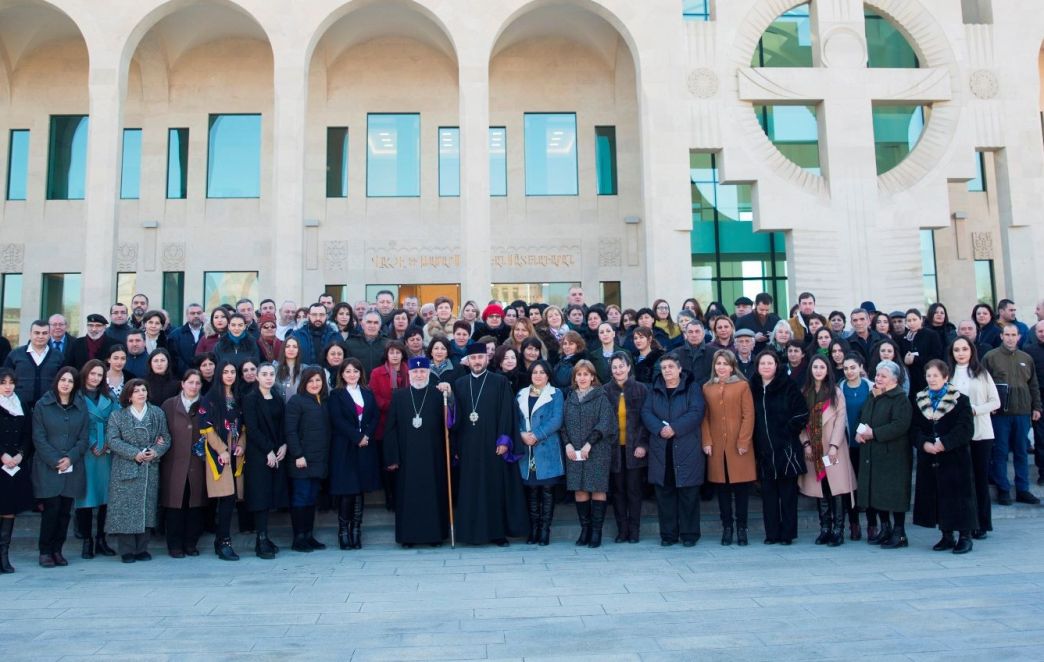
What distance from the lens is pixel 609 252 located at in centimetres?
1969

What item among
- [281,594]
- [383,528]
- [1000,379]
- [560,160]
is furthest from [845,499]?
[560,160]

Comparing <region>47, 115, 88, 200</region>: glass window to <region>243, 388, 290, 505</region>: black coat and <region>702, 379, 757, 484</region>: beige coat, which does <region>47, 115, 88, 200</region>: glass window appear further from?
<region>702, 379, 757, 484</region>: beige coat

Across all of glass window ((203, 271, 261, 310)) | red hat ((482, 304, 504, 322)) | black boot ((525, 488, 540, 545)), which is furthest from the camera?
glass window ((203, 271, 261, 310))

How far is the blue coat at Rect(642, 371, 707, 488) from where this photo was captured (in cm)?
812

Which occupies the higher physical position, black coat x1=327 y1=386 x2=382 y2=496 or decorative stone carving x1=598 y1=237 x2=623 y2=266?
decorative stone carving x1=598 y1=237 x2=623 y2=266

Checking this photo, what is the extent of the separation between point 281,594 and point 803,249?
13153mm

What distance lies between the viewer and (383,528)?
9.02 metres

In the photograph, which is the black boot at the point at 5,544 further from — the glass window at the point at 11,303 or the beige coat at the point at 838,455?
the glass window at the point at 11,303

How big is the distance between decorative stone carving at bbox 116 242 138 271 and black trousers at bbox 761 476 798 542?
16721 millimetres

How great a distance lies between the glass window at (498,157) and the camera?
20.0 m

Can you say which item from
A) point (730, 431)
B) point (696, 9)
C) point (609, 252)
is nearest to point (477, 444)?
point (730, 431)

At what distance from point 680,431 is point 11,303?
1821 cm

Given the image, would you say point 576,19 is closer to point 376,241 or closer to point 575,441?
point 376,241

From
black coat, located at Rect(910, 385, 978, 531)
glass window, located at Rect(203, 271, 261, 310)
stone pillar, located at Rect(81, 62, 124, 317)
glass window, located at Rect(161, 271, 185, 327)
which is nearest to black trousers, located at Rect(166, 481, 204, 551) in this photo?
black coat, located at Rect(910, 385, 978, 531)
